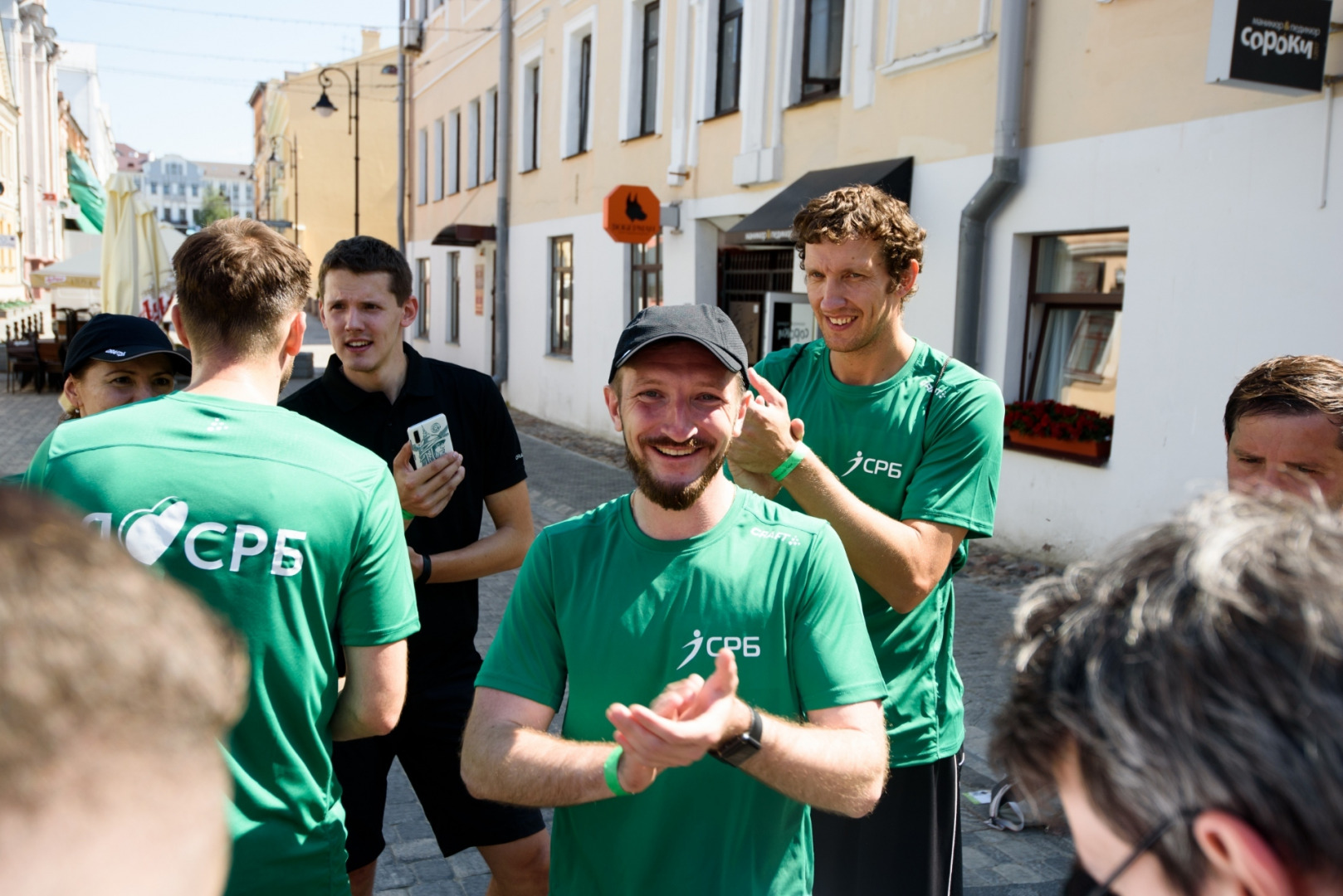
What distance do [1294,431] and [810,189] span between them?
8362mm

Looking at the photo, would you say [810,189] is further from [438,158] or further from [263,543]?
[438,158]

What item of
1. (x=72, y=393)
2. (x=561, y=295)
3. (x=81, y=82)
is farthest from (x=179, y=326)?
(x=81, y=82)

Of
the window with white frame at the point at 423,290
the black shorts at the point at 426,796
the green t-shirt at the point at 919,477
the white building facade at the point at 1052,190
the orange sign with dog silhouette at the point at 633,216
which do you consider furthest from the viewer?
the window with white frame at the point at 423,290

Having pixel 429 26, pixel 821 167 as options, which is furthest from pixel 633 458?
pixel 429 26

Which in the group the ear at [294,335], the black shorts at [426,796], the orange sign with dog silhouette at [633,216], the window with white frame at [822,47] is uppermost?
the window with white frame at [822,47]

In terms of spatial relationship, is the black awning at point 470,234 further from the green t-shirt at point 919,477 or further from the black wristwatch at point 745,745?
the black wristwatch at point 745,745

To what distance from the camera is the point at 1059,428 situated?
26.5 feet

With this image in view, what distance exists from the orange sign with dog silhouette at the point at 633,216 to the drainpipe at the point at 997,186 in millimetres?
5325

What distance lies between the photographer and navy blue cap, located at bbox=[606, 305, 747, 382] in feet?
6.78

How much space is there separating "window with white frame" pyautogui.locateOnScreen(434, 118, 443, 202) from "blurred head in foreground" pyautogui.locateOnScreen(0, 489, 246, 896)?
25.9 m

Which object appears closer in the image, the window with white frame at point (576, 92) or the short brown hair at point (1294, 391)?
the short brown hair at point (1294, 391)

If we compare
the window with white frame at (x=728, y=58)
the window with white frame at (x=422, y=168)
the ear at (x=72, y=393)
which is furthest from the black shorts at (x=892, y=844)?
the window with white frame at (x=422, y=168)

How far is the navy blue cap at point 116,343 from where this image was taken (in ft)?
11.9

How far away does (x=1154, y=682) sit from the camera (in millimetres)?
850
